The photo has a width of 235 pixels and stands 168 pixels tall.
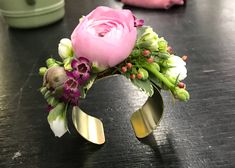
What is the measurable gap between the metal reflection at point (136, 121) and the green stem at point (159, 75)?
0.04 metres

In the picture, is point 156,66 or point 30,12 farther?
point 30,12

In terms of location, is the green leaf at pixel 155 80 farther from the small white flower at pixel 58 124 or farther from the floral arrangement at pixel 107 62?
the small white flower at pixel 58 124

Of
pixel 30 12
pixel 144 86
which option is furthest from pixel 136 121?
pixel 30 12

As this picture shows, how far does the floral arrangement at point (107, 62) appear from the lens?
1.32ft

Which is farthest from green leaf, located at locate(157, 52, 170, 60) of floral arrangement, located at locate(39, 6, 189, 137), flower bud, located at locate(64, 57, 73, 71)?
flower bud, located at locate(64, 57, 73, 71)

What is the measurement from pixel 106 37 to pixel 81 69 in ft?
0.15

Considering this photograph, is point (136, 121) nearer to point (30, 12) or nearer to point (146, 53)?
point (146, 53)

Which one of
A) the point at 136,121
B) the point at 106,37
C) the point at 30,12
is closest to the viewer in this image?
the point at 106,37

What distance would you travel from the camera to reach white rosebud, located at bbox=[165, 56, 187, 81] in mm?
427

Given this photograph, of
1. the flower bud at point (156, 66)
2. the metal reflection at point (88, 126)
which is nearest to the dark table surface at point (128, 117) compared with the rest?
the metal reflection at point (88, 126)

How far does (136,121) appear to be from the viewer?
51 cm

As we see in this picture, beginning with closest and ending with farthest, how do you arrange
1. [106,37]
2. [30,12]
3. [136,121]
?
[106,37], [136,121], [30,12]

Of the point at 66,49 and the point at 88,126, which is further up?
the point at 66,49

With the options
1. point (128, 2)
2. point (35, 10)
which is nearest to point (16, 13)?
point (35, 10)
